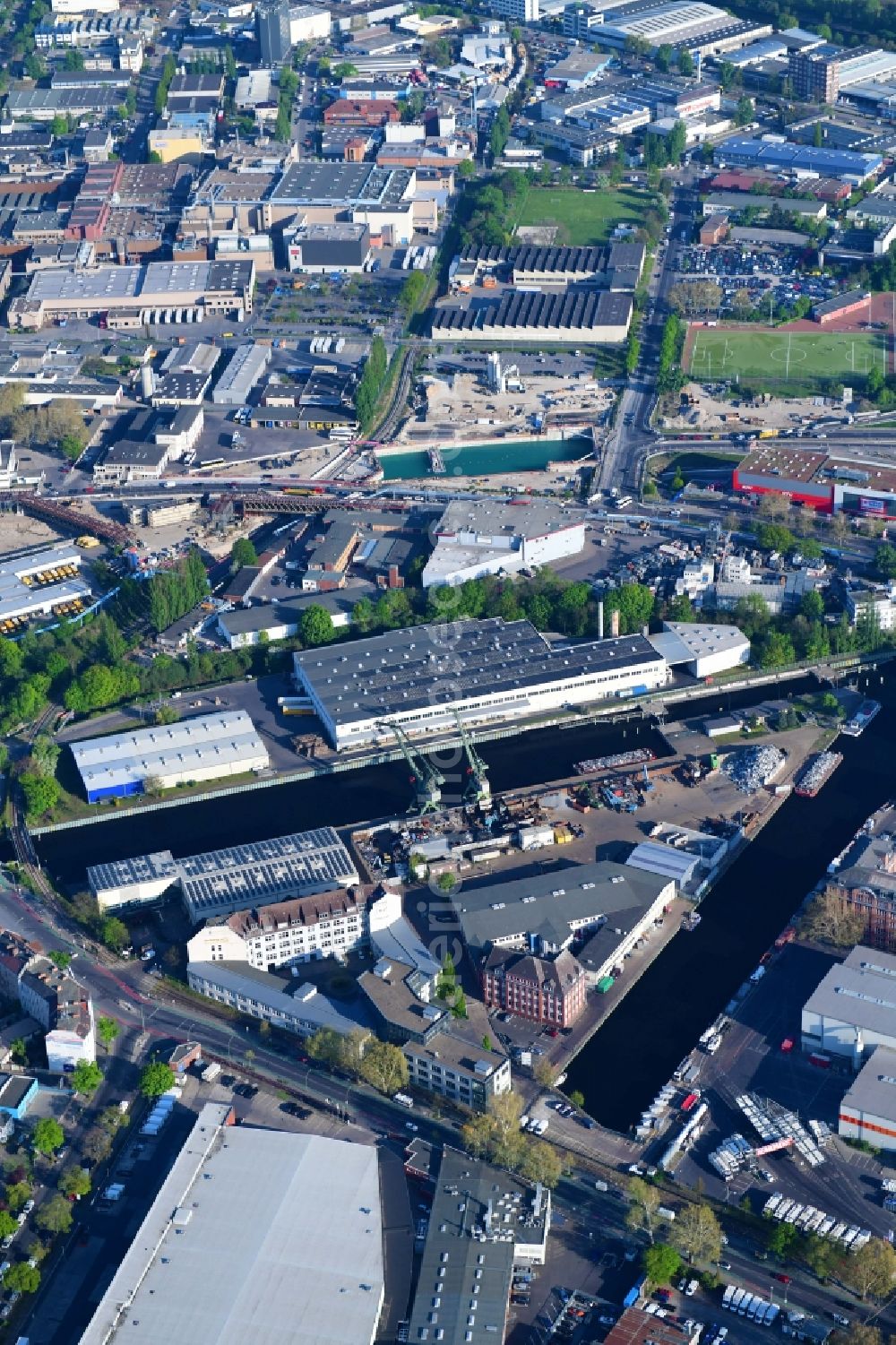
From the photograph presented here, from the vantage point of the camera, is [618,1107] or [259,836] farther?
[259,836]

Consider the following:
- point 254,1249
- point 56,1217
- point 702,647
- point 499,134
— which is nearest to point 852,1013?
point 254,1249

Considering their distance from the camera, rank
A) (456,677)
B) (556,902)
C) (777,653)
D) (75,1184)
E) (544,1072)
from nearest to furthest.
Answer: (75,1184) → (544,1072) → (556,902) → (456,677) → (777,653)

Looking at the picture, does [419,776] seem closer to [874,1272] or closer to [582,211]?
[874,1272]

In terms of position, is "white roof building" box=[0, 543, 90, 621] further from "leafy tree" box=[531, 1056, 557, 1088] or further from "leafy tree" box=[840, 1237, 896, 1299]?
"leafy tree" box=[840, 1237, 896, 1299]

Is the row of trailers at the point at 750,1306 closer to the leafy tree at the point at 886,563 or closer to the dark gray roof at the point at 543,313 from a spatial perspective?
the leafy tree at the point at 886,563

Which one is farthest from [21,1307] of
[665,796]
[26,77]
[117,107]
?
[26,77]

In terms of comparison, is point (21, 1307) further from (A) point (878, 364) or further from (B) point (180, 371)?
(A) point (878, 364)
